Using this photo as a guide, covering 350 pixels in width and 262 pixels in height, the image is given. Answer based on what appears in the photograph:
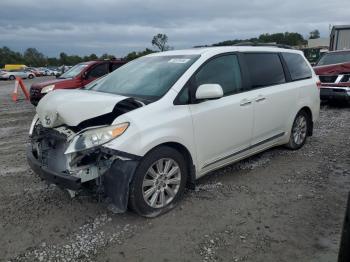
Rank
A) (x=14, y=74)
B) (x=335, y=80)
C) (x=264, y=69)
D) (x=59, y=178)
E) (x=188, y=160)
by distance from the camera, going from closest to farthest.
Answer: (x=59, y=178) → (x=188, y=160) → (x=264, y=69) → (x=335, y=80) → (x=14, y=74)

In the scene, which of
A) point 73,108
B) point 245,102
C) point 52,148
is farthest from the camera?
point 245,102

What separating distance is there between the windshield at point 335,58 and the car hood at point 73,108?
9.82 meters

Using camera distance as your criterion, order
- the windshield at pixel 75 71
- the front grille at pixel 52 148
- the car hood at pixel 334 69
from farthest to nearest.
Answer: the windshield at pixel 75 71
the car hood at pixel 334 69
the front grille at pixel 52 148

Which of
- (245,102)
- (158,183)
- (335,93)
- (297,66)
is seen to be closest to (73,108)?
(158,183)

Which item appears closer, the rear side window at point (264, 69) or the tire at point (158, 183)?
the tire at point (158, 183)

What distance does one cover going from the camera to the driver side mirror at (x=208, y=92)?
4230mm

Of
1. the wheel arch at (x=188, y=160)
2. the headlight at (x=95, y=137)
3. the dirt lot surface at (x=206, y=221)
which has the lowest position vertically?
the dirt lot surface at (x=206, y=221)

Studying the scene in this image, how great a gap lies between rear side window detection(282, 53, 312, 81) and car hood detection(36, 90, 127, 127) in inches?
130

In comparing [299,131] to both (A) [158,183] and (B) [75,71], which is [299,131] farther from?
(B) [75,71]

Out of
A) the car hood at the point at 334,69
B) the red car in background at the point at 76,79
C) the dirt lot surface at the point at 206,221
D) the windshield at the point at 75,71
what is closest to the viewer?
the dirt lot surface at the point at 206,221

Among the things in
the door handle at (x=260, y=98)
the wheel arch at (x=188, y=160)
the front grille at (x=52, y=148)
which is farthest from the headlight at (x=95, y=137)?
the door handle at (x=260, y=98)

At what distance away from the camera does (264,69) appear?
5.58 m

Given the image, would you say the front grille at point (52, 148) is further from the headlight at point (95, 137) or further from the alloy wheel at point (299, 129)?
the alloy wheel at point (299, 129)

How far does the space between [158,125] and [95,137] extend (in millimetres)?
650
